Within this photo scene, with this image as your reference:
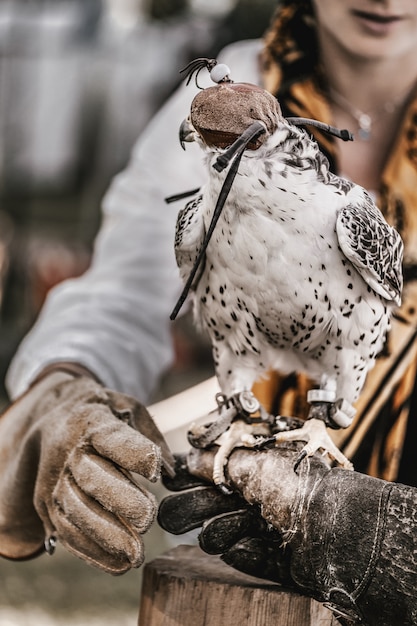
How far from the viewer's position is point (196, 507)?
89cm

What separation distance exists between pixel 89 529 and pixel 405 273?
1.91 ft

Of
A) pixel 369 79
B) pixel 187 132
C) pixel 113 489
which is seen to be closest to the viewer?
pixel 187 132

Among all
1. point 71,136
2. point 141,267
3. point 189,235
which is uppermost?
point 189,235

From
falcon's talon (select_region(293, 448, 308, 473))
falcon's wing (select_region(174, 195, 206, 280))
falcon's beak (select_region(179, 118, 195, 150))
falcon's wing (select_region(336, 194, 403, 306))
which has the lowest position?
falcon's talon (select_region(293, 448, 308, 473))

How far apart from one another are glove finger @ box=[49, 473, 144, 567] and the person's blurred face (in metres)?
0.65

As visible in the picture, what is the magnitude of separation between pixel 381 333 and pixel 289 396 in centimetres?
36

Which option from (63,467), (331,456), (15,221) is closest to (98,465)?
(63,467)

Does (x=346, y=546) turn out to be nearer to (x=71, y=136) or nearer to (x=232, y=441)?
(x=232, y=441)

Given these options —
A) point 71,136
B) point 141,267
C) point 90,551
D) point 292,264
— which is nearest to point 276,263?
point 292,264

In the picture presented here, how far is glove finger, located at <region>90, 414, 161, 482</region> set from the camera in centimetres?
84

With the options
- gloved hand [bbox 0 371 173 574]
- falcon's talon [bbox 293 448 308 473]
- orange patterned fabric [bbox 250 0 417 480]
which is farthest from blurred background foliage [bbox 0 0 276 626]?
falcon's talon [bbox 293 448 308 473]

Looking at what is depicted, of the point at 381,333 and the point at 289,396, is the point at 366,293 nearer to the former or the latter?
the point at 381,333

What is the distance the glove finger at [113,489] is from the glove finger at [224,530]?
6 cm

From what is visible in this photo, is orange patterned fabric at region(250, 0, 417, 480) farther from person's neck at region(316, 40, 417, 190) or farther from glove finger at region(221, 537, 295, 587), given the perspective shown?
glove finger at region(221, 537, 295, 587)
